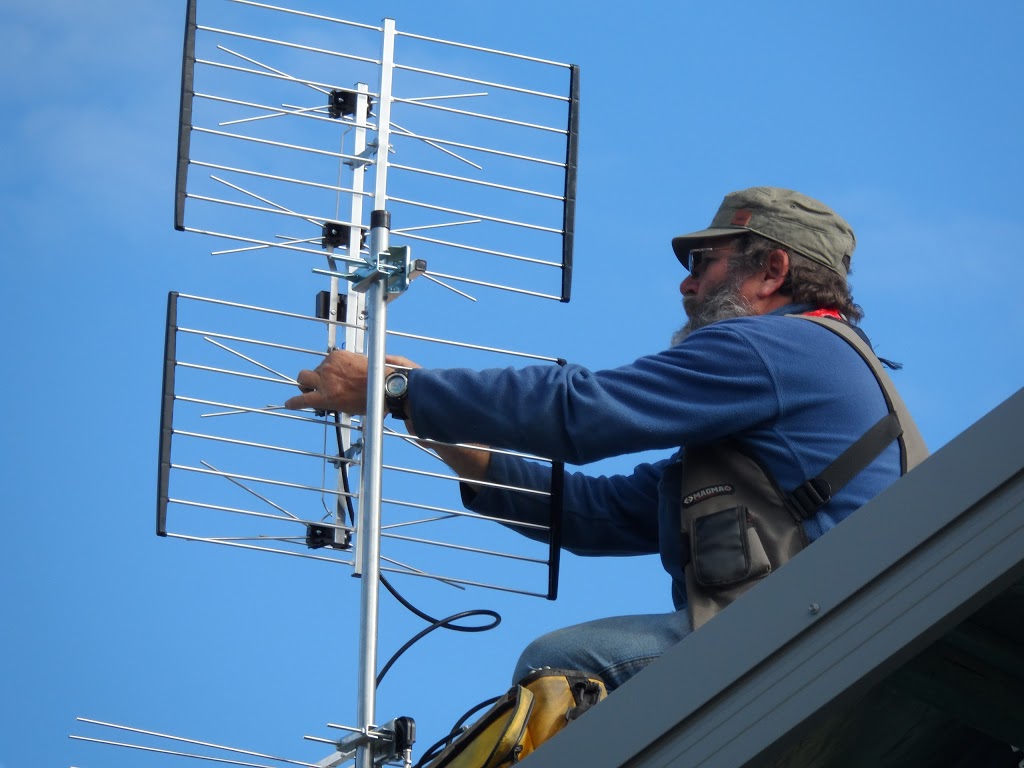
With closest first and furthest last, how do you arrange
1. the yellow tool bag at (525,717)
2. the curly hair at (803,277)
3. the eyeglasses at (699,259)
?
1. the yellow tool bag at (525,717)
2. the curly hair at (803,277)
3. the eyeglasses at (699,259)

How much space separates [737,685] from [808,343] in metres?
1.54

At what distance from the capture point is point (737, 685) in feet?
6.51

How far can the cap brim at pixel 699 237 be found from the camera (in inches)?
158

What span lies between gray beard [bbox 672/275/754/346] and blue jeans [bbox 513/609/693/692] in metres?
0.89

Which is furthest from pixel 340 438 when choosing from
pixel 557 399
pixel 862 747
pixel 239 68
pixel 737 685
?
pixel 737 685

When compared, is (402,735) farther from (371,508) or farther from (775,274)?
(775,274)

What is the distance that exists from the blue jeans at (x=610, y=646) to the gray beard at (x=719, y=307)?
888 millimetres

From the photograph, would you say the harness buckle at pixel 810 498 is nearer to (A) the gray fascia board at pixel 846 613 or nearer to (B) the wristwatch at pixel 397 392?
(B) the wristwatch at pixel 397 392

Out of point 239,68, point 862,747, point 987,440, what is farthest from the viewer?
point 239,68

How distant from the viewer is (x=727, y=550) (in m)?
3.17

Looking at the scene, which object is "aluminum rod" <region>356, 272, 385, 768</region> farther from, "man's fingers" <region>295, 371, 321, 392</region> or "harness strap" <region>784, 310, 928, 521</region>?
"harness strap" <region>784, 310, 928, 521</region>

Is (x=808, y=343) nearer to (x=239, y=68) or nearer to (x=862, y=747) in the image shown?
(x=862, y=747)

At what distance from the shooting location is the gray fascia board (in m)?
1.88

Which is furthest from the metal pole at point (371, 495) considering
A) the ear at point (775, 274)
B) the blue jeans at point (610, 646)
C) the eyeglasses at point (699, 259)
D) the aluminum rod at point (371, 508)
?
the ear at point (775, 274)
